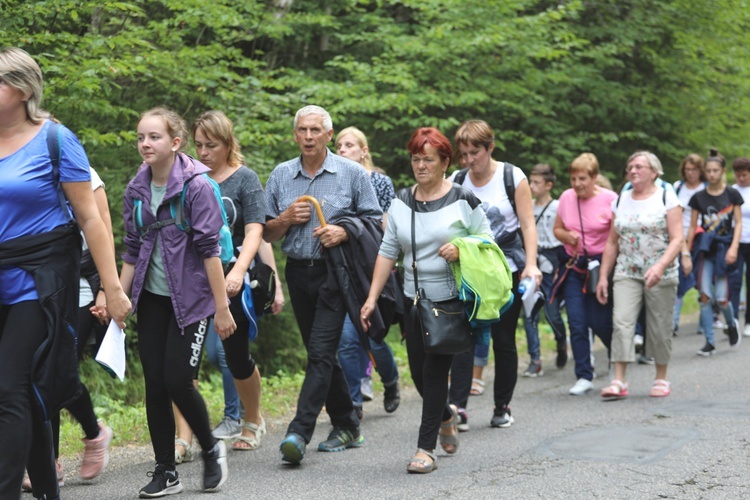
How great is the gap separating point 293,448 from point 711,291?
713cm

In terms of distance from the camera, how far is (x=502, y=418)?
7426 millimetres

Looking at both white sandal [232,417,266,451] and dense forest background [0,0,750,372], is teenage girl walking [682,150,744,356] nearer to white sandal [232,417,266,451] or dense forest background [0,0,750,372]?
dense forest background [0,0,750,372]

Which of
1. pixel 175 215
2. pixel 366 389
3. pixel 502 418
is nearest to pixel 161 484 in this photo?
pixel 175 215

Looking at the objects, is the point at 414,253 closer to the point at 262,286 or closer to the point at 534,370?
the point at 262,286

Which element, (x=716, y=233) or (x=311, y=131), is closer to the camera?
(x=311, y=131)

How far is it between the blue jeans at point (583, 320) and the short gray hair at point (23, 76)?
582cm

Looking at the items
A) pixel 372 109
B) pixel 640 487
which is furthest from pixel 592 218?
pixel 640 487

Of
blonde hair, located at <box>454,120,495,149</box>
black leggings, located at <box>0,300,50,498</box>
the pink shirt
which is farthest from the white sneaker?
black leggings, located at <box>0,300,50,498</box>

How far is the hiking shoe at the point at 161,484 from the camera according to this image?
205 inches

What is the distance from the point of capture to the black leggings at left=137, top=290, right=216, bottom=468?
5.16 metres

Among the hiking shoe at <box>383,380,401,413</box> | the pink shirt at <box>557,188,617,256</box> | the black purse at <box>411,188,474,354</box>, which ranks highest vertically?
the pink shirt at <box>557,188,617,256</box>

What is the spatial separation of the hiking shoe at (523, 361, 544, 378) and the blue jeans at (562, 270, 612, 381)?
3.70 ft

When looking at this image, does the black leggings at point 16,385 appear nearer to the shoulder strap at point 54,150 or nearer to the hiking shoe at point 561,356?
the shoulder strap at point 54,150

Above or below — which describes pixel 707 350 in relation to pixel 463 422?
below
